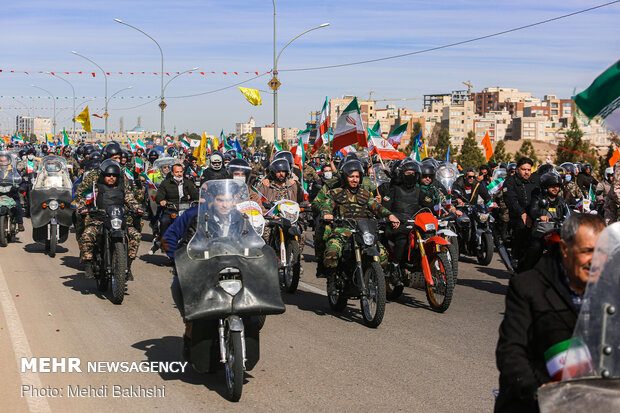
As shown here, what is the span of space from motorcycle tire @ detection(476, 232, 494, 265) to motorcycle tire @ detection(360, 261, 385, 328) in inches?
247

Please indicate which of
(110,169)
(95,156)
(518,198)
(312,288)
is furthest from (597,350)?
(95,156)

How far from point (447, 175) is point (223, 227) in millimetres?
9809

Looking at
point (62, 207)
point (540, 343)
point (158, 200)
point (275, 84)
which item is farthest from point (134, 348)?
point (275, 84)

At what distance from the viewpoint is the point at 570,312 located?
130 inches

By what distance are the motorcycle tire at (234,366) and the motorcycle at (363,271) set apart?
9.42 feet

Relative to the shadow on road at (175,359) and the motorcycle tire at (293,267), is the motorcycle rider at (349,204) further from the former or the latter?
the shadow on road at (175,359)

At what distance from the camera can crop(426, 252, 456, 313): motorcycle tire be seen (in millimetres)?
9578

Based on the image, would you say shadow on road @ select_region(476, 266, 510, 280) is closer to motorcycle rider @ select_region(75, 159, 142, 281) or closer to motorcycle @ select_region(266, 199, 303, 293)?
motorcycle @ select_region(266, 199, 303, 293)

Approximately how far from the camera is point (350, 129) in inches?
623

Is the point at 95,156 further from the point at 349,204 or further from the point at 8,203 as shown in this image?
the point at 349,204

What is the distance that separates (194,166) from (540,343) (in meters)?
20.3

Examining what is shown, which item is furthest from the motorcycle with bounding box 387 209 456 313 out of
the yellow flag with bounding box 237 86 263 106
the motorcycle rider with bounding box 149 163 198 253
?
the yellow flag with bounding box 237 86 263 106

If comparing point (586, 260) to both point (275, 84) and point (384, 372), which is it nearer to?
point (384, 372)

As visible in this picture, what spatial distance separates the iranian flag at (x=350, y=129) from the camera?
15.6m
